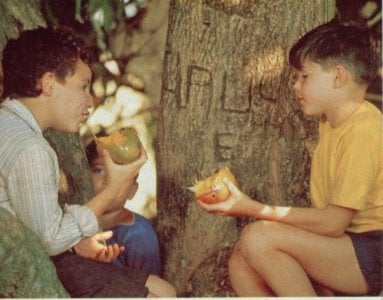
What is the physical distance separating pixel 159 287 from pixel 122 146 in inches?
24.9

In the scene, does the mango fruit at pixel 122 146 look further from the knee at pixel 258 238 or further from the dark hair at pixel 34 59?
the knee at pixel 258 238

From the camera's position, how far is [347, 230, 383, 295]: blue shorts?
153 inches

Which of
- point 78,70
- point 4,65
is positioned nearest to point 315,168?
point 78,70

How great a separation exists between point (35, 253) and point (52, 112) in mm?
600

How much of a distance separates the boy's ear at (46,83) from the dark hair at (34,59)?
0.01 m

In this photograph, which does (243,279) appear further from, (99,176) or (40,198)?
(40,198)

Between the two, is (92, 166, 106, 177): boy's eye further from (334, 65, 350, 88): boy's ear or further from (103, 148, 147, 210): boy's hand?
(334, 65, 350, 88): boy's ear

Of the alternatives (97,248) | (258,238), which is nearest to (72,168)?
(97,248)

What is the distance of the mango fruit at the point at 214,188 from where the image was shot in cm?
393

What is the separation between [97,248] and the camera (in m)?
3.93

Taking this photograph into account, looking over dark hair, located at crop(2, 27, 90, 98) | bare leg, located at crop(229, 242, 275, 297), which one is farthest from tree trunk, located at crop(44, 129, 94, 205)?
bare leg, located at crop(229, 242, 275, 297)

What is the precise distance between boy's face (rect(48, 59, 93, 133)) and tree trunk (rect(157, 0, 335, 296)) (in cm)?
34

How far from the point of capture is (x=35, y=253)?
148 inches

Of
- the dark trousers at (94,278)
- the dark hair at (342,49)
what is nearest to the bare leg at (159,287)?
the dark trousers at (94,278)
